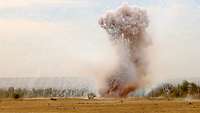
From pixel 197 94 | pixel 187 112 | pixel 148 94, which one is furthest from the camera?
pixel 148 94

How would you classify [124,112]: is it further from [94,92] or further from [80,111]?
[94,92]

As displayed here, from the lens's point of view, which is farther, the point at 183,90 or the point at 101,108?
the point at 183,90

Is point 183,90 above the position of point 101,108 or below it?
above

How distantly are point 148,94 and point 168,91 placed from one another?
8.17m

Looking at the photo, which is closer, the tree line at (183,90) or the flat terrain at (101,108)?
the flat terrain at (101,108)

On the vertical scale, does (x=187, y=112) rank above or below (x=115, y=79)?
below

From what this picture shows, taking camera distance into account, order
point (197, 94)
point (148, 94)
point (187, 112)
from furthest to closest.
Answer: point (148, 94), point (197, 94), point (187, 112)

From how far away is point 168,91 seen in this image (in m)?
199

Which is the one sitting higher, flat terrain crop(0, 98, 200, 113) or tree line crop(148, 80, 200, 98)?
tree line crop(148, 80, 200, 98)

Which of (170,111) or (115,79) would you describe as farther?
(115,79)

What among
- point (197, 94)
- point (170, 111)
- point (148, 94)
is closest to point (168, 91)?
point (148, 94)

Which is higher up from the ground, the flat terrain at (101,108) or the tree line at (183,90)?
the tree line at (183,90)

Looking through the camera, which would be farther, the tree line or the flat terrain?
the tree line

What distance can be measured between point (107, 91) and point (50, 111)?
9178 cm
